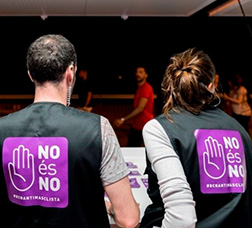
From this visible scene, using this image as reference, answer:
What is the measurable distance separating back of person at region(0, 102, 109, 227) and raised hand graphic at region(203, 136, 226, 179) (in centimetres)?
35

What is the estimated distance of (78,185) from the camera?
1.11 meters

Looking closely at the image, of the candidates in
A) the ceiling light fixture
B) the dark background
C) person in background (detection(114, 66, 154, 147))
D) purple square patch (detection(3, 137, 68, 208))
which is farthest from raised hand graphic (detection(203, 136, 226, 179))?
the dark background

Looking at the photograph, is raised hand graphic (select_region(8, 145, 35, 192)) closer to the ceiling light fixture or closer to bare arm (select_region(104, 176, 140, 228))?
bare arm (select_region(104, 176, 140, 228))

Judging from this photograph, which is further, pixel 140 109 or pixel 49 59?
pixel 140 109

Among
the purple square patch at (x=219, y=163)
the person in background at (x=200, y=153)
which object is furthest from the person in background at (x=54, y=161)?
the purple square patch at (x=219, y=163)

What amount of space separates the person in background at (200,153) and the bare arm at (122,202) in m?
0.10

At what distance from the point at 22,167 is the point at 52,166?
0.09 m

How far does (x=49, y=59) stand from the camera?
43.4 inches

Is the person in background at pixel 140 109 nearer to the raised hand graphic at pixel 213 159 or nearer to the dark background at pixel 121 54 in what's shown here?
the raised hand graphic at pixel 213 159

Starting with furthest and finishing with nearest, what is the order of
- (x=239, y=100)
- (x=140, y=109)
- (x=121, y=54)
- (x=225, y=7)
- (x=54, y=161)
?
(x=121, y=54) < (x=239, y=100) < (x=225, y=7) < (x=140, y=109) < (x=54, y=161)

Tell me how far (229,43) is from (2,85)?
5303 millimetres

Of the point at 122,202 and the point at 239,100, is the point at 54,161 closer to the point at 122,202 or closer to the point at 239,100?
the point at 122,202

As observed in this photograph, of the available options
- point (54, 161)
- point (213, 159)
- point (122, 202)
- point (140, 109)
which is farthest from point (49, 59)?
point (140, 109)

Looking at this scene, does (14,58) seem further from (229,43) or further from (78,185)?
(78,185)
